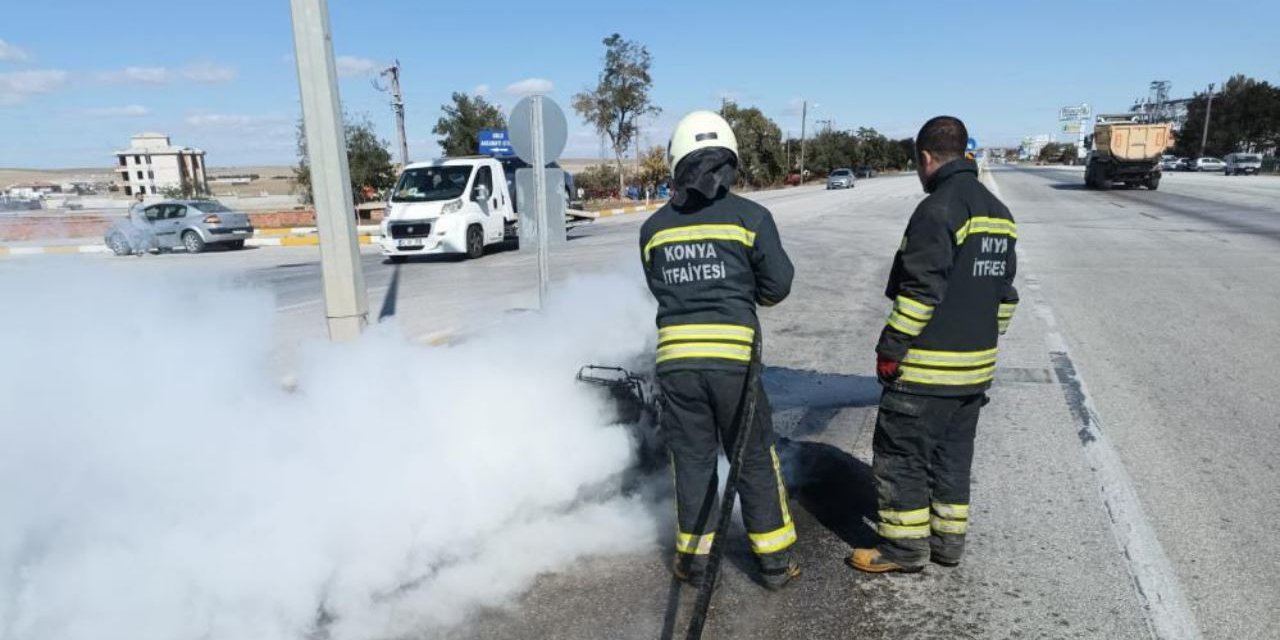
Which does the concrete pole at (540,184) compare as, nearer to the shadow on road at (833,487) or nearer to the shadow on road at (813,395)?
the shadow on road at (813,395)

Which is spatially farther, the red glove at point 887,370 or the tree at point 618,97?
the tree at point 618,97

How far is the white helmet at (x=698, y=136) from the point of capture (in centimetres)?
296

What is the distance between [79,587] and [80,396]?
643mm

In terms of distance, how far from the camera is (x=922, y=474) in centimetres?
319

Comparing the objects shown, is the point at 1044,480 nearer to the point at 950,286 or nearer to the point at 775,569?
the point at 950,286

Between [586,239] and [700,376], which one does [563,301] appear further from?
[586,239]

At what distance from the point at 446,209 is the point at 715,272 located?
42.0ft

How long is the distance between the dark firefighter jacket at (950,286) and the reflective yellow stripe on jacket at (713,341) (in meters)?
0.55

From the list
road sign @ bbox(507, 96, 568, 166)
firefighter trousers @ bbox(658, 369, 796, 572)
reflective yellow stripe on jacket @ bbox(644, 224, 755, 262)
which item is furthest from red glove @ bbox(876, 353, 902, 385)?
road sign @ bbox(507, 96, 568, 166)

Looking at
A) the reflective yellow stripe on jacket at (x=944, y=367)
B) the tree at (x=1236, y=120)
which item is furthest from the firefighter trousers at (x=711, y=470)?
the tree at (x=1236, y=120)

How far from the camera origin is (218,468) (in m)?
2.87

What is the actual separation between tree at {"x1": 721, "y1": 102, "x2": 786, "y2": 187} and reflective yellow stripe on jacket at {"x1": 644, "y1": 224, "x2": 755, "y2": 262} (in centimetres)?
5711

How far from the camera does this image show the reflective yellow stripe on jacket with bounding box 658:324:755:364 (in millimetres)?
2941

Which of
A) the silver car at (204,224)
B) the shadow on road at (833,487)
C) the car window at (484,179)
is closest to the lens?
the shadow on road at (833,487)
